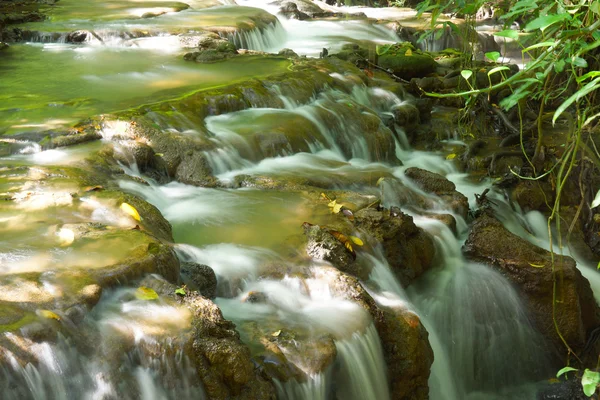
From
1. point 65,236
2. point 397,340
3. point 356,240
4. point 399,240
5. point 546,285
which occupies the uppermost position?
point 65,236

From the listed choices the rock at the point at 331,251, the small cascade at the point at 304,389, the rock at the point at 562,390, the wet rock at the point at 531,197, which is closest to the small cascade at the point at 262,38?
the wet rock at the point at 531,197

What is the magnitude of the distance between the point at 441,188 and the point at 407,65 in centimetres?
462

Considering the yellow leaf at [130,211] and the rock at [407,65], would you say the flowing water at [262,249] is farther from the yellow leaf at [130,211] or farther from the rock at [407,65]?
the rock at [407,65]

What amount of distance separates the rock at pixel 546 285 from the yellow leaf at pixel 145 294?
3104 millimetres

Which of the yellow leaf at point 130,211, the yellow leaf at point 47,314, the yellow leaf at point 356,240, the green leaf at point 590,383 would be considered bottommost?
the yellow leaf at point 356,240

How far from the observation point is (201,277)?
172 inches

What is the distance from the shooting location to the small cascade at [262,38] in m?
12.2

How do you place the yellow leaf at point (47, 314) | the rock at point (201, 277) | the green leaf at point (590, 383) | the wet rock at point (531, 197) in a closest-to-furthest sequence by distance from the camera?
the green leaf at point (590, 383), the yellow leaf at point (47, 314), the rock at point (201, 277), the wet rock at point (531, 197)

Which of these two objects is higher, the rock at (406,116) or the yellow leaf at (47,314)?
the yellow leaf at (47,314)

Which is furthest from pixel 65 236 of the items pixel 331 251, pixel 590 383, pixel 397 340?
pixel 590 383

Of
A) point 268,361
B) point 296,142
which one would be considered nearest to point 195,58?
point 296,142

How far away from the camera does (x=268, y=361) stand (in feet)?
12.3

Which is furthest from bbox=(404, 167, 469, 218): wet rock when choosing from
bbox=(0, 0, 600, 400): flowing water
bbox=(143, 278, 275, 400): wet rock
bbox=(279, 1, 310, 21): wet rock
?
bbox=(279, 1, 310, 21): wet rock

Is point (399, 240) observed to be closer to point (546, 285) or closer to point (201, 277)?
point (546, 285)
